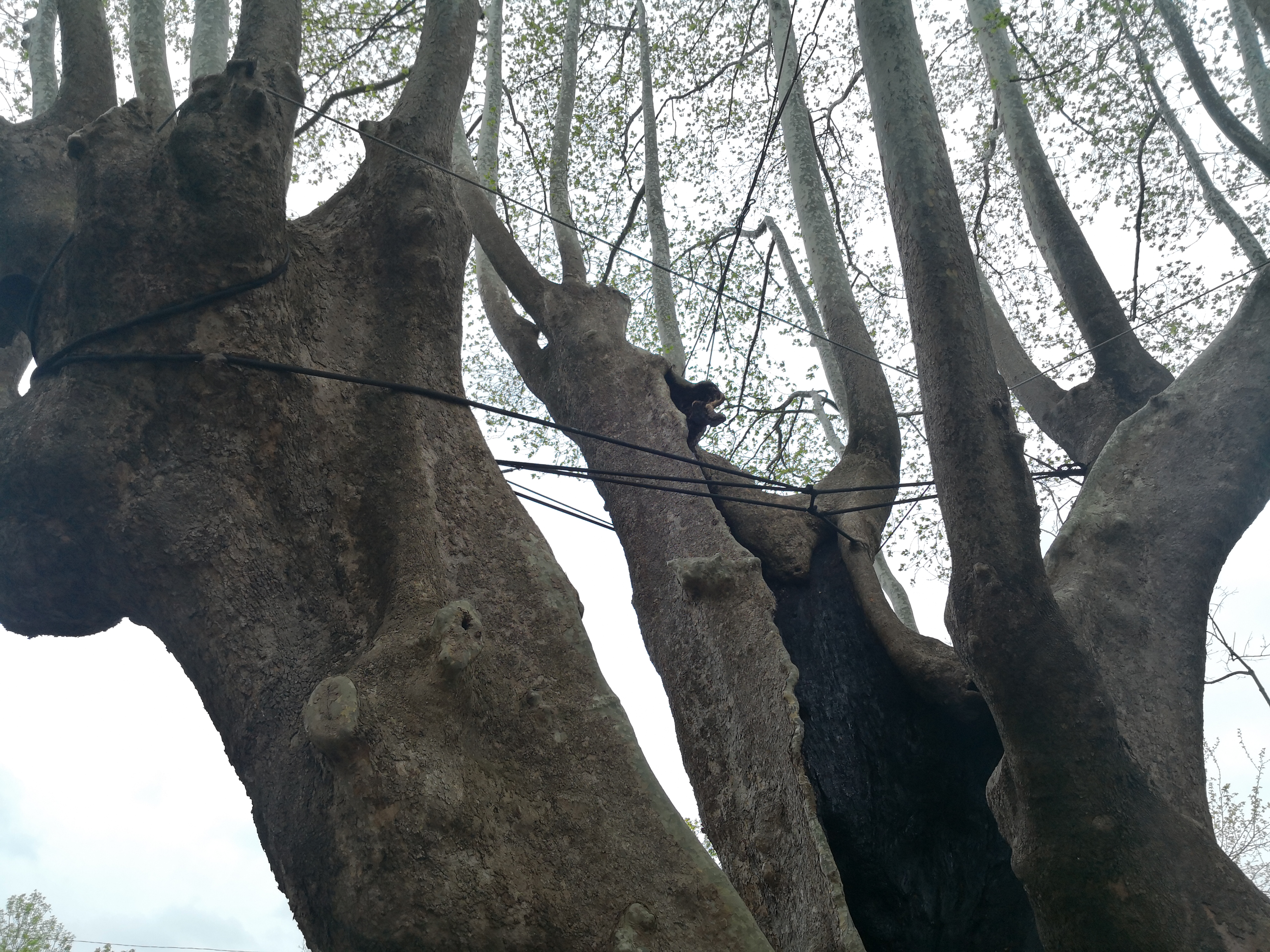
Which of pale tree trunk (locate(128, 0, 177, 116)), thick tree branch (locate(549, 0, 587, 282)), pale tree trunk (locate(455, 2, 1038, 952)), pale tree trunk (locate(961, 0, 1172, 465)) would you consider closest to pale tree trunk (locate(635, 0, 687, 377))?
thick tree branch (locate(549, 0, 587, 282))

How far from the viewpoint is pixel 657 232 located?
550 centimetres

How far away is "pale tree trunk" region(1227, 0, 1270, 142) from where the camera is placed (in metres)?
4.70

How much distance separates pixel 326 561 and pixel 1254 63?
5.79 meters

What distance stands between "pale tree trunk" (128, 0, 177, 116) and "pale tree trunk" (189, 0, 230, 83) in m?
0.12

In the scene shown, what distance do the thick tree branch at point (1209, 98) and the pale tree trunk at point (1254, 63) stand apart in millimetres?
526

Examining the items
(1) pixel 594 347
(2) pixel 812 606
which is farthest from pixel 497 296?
(2) pixel 812 606

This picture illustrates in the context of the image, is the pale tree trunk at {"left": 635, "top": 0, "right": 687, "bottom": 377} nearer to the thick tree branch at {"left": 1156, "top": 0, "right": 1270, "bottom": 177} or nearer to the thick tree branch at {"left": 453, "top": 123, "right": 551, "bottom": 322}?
the thick tree branch at {"left": 453, "top": 123, "right": 551, "bottom": 322}

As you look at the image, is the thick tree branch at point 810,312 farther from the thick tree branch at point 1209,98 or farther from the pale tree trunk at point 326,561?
the pale tree trunk at point 326,561

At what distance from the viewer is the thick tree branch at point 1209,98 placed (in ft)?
11.1

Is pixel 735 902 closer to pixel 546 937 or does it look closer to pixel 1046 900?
pixel 546 937

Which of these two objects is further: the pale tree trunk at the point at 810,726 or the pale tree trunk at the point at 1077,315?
the pale tree trunk at the point at 1077,315

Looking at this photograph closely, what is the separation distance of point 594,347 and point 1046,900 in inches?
109

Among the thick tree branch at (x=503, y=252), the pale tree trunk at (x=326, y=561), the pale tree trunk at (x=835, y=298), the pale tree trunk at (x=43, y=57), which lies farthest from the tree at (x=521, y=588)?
the thick tree branch at (x=503, y=252)

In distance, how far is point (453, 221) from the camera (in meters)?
2.58
